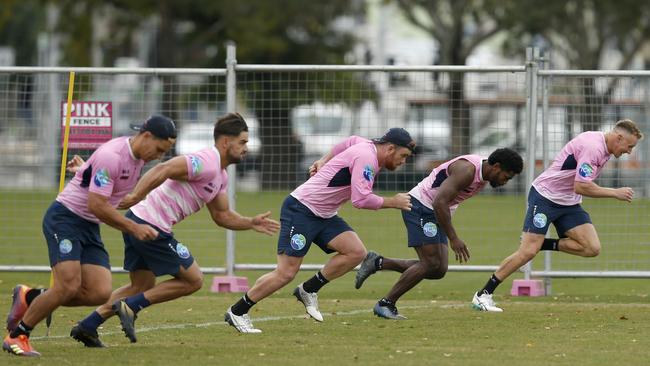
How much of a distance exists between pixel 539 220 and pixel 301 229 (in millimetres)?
2826

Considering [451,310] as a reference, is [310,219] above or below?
above

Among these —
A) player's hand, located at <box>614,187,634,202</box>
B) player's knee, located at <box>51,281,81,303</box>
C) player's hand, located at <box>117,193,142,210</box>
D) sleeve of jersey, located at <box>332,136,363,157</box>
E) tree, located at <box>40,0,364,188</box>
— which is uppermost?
tree, located at <box>40,0,364,188</box>

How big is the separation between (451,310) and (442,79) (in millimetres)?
4954

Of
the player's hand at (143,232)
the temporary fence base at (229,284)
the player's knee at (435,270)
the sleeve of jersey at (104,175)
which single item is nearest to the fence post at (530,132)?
the player's knee at (435,270)

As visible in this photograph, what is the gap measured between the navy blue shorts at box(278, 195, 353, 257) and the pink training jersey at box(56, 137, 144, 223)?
210 centimetres

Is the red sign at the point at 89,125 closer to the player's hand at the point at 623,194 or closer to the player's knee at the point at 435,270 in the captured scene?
the player's knee at the point at 435,270

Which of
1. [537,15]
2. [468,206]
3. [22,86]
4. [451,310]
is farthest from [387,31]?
[451,310]

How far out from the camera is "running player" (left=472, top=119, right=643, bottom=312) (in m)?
13.3

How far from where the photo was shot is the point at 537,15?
148 feet

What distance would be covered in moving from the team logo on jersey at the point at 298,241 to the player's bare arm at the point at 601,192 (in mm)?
2806

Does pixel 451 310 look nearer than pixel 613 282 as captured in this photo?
Yes

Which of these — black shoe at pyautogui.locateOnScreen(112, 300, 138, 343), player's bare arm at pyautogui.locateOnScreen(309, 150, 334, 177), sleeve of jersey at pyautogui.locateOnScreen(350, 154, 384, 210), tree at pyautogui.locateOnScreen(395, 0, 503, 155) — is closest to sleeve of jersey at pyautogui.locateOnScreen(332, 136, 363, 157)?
player's bare arm at pyautogui.locateOnScreen(309, 150, 334, 177)

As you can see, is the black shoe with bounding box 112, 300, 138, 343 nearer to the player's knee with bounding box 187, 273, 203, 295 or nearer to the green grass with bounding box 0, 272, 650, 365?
the green grass with bounding box 0, 272, 650, 365

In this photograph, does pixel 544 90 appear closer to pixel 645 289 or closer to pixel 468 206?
pixel 645 289
